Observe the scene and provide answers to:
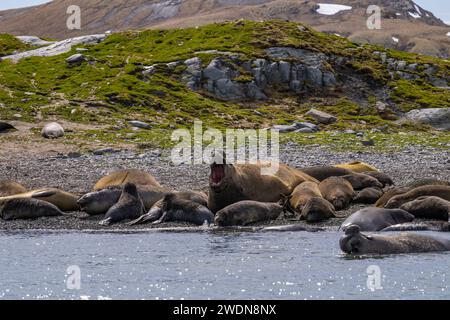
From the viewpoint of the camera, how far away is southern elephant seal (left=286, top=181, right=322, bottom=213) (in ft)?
70.4

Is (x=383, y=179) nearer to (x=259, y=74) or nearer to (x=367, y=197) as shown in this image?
(x=367, y=197)

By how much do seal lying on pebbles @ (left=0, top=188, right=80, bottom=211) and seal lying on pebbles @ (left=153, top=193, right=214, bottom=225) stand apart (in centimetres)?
308

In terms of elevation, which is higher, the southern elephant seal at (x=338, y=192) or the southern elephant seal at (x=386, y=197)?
the southern elephant seal at (x=386, y=197)

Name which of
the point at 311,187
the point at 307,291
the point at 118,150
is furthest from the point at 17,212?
the point at 118,150

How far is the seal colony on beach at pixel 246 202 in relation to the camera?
19.4 metres

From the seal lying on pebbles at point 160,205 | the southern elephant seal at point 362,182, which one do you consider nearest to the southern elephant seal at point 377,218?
the seal lying on pebbles at point 160,205

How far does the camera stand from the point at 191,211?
67.9 ft

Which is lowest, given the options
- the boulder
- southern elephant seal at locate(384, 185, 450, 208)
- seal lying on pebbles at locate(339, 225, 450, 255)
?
the boulder

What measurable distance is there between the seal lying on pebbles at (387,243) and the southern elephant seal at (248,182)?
5755 millimetres

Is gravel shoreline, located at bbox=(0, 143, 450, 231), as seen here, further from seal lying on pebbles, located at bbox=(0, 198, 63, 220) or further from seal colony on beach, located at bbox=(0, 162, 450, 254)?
seal colony on beach, located at bbox=(0, 162, 450, 254)

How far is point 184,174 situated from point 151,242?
11273 millimetres

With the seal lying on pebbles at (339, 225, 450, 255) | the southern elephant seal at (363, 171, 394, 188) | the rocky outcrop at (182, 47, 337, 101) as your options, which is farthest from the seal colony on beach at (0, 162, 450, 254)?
the rocky outcrop at (182, 47, 337, 101)

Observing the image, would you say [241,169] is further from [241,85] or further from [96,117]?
[241,85]

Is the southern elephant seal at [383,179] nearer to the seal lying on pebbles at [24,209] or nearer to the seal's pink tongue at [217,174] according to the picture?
the seal's pink tongue at [217,174]
